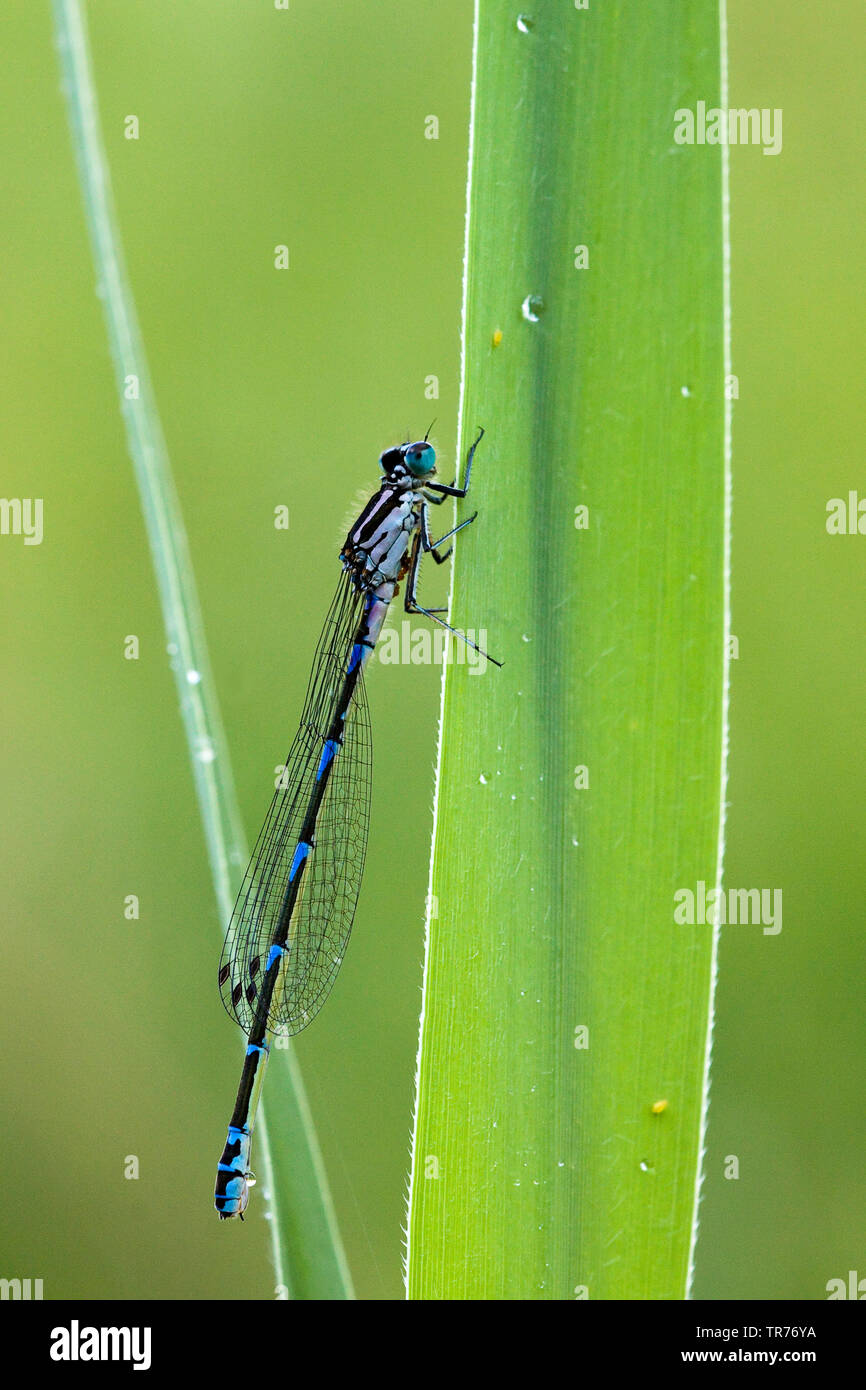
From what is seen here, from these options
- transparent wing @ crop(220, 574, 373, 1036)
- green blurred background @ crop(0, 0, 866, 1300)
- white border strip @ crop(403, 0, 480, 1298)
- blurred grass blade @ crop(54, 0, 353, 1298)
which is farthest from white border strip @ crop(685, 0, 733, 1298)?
green blurred background @ crop(0, 0, 866, 1300)

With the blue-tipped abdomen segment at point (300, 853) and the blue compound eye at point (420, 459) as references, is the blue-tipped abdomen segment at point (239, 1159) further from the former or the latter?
the blue compound eye at point (420, 459)

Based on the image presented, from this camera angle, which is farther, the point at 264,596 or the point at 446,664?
the point at 264,596

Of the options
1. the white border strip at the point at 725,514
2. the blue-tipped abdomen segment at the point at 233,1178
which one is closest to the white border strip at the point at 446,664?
the white border strip at the point at 725,514

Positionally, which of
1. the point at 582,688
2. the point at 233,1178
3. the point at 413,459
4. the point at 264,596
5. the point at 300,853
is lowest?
the point at 233,1178

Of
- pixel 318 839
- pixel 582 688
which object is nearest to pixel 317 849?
pixel 318 839

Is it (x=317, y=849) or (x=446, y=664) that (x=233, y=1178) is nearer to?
(x=317, y=849)

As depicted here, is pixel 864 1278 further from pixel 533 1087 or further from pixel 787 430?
pixel 787 430

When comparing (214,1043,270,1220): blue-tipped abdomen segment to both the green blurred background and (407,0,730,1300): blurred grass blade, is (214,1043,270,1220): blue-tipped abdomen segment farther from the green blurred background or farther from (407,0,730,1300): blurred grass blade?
the green blurred background

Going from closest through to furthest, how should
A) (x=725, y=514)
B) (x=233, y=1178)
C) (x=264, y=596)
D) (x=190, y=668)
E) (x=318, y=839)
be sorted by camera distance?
(x=725, y=514) < (x=190, y=668) < (x=233, y=1178) < (x=318, y=839) < (x=264, y=596)
